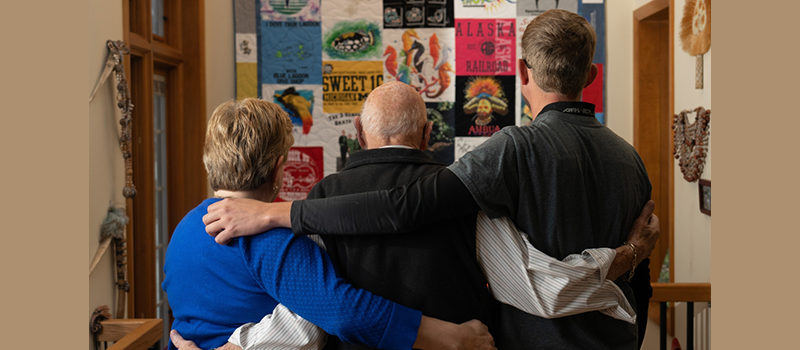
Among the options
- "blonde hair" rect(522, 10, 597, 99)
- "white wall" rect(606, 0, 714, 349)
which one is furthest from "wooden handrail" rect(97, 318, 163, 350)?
"white wall" rect(606, 0, 714, 349)

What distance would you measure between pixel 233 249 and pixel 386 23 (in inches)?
105

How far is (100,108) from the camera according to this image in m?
2.21

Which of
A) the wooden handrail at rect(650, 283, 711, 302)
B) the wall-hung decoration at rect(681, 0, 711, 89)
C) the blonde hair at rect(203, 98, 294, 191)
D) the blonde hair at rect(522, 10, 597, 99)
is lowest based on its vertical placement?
the wooden handrail at rect(650, 283, 711, 302)

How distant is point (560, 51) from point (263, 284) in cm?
78

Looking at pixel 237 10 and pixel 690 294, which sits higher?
pixel 237 10

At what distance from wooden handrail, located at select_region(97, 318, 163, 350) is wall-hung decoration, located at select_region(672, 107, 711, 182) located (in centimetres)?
243

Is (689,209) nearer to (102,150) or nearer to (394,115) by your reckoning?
(394,115)

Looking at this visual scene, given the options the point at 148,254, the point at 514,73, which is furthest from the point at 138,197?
the point at 514,73

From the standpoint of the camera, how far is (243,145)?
121cm

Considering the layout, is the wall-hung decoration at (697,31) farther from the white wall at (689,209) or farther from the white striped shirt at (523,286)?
the white striped shirt at (523,286)

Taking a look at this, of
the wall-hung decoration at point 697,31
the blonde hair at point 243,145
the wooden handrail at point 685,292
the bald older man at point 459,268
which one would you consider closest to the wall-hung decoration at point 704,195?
the wall-hung decoration at point 697,31

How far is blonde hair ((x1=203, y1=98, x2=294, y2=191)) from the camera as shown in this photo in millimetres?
1210

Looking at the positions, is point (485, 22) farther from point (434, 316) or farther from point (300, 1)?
point (434, 316)

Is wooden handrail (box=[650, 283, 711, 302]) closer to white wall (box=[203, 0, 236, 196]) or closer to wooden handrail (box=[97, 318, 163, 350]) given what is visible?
wooden handrail (box=[97, 318, 163, 350])
